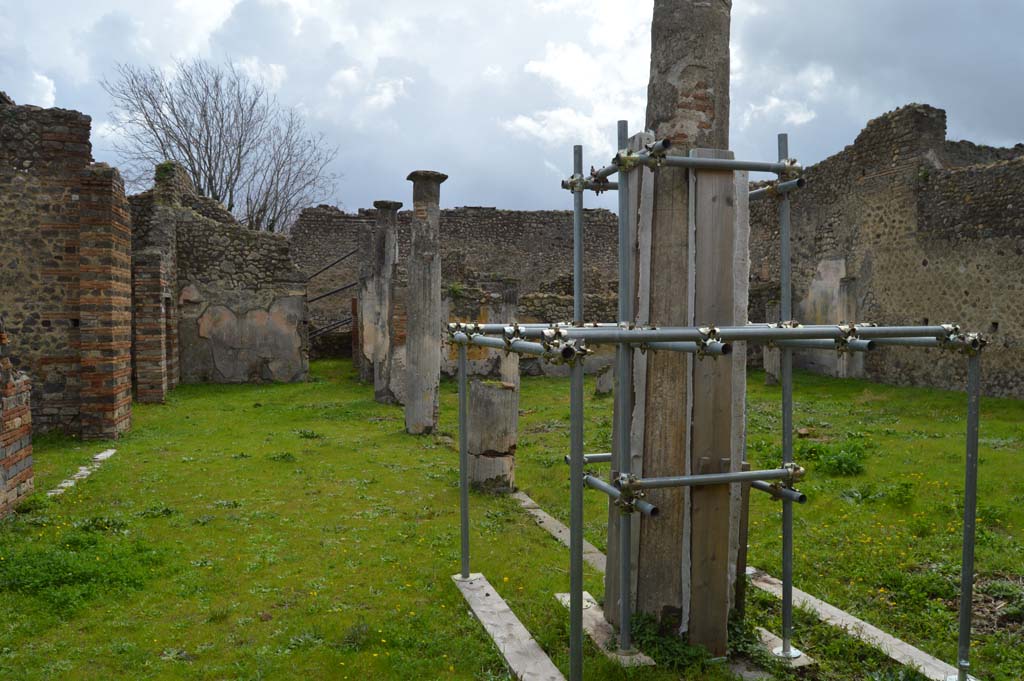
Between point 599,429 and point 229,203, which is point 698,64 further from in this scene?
point 229,203

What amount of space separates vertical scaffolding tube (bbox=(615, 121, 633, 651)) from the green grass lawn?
29 centimetres

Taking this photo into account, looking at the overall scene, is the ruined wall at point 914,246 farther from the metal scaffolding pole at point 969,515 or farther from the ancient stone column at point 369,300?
the metal scaffolding pole at point 969,515

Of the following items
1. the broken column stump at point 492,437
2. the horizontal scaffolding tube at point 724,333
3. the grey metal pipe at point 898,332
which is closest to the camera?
the horizontal scaffolding tube at point 724,333

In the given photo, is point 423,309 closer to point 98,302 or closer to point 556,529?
point 98,302

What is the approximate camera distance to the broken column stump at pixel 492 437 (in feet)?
25.6

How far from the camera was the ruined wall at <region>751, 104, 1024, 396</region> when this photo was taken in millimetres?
12922

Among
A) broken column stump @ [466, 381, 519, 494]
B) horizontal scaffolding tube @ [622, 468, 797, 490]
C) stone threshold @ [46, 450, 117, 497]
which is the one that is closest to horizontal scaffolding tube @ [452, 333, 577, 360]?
horizontal scaffolding tube @ [622, 468, 797, 490]

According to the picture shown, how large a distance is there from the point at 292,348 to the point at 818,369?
12362 millimetres

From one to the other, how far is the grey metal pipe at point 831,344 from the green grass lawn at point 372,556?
170cm

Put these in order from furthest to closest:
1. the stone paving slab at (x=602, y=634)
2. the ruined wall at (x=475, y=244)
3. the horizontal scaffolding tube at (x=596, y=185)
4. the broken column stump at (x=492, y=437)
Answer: the ruined wall at (x=475, y=244)
the broken column stump at (x=492, y=437)
the horizontal scaffolding tube at (x=596, y=185)
the stone paving slab at (x=602, y=634)

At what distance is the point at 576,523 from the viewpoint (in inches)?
122

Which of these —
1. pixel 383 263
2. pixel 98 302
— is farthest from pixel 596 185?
pixel 383 263

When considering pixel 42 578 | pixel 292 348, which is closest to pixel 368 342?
pixel 292 348

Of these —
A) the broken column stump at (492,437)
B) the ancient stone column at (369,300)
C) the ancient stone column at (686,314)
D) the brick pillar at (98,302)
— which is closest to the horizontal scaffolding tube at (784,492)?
the ancient stone column at (686,314)
